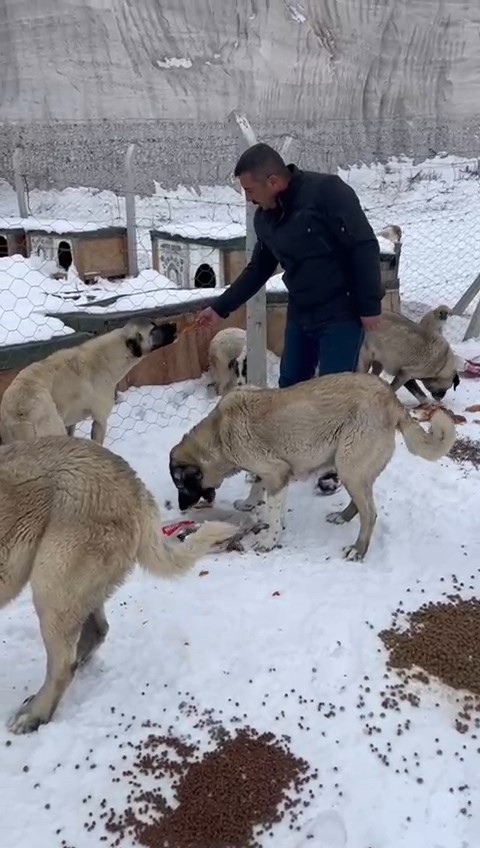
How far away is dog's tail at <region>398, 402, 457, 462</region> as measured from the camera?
418 cm

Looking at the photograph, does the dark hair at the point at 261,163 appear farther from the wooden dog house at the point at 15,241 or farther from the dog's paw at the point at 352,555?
the wooden dog house at the point at 15,241

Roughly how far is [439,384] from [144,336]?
2871 millimetres

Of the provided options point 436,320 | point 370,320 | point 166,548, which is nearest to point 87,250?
point 436,320

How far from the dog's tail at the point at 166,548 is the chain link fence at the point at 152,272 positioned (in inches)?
117

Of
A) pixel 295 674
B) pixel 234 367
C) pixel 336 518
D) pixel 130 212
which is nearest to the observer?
pixel 295 674

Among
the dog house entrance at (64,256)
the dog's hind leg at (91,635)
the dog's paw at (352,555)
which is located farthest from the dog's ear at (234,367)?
the dog house entrance at (64,256)

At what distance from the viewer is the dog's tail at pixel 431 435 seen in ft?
13.7

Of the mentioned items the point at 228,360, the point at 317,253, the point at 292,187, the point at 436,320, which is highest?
the point at 292,187

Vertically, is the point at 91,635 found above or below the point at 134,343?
below

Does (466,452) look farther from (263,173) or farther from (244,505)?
(263,173)

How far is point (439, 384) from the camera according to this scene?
277 inches

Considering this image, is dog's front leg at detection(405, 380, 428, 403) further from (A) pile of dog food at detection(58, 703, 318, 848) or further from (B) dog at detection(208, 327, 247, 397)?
(A) pile of dog food at detection(58, 703, 318, 848)

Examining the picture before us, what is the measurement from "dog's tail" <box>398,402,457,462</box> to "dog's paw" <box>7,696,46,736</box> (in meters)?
2.40

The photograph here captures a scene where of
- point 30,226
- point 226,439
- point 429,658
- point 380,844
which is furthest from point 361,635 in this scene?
point 30,226
